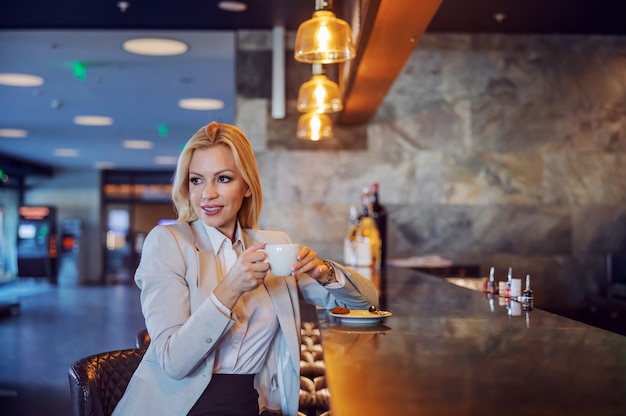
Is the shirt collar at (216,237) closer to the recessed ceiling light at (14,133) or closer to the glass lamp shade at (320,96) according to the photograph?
the glass lamp shade at (320,96)

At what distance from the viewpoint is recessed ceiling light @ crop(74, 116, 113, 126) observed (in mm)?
10859

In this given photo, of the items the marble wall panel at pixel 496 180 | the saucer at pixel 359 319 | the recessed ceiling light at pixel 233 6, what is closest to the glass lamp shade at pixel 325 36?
the saucer at pixel 359 319

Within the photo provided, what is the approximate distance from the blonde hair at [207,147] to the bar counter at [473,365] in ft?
1.51

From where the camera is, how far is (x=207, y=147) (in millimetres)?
1931

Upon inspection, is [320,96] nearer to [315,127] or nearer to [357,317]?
[315,127]

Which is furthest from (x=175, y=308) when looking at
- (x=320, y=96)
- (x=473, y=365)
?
(x=320, y=96)

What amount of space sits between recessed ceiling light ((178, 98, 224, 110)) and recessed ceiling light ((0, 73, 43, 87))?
1.96 m

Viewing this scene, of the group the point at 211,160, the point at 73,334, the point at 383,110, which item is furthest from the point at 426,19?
the point at 73,334

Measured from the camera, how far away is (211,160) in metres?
1.92

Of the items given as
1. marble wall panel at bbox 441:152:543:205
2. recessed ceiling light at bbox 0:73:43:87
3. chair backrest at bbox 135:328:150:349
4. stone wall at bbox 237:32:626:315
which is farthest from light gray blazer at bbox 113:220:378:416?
recessed ceiling light at bbox 0:73:43:87

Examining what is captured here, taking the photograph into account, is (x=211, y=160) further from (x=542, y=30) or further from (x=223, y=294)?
(x=542, y=30)

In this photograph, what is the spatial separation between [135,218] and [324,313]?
19283 millimetres

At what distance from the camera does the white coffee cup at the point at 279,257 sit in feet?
5.38

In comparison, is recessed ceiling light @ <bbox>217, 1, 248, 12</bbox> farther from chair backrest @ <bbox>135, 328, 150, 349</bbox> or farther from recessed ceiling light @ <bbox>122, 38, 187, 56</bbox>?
chair backrest @ <bbox>135, 328, 150, 349</bbox>
